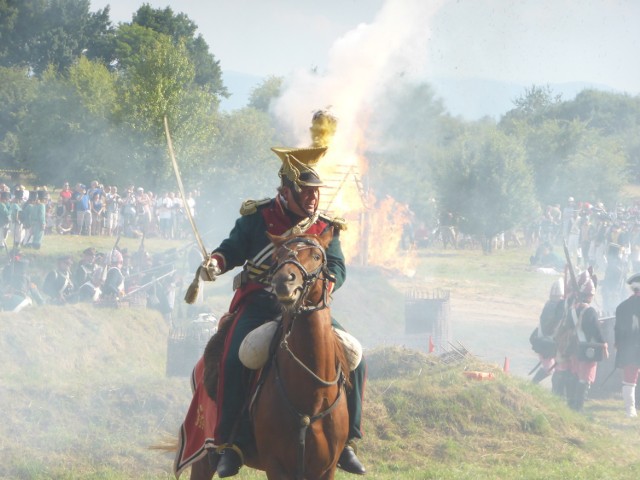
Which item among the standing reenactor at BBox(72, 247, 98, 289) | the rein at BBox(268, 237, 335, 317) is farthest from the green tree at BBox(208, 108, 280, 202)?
the rein at BBox(268, 237, 335, 317)

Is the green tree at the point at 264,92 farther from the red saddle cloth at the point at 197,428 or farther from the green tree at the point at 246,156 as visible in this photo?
the red saddle cloth at the point at 197,428

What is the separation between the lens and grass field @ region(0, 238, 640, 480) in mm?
11211

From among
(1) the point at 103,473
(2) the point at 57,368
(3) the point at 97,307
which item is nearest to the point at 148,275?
(3) the point at 97,307

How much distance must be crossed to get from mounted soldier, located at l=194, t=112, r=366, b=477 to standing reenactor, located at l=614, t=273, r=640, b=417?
1003 cm

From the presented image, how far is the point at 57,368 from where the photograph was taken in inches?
669

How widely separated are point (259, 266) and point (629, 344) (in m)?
10.6

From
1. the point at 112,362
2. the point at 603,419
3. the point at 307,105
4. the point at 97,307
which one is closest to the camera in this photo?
the point at 603,419

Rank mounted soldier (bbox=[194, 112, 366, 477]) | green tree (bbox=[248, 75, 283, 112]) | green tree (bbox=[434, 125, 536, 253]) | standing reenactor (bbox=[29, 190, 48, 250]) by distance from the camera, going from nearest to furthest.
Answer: mounted soldier (bbox=[194, 112, 366, 477])
standing reenactor (bbox=[29, 190, 48, 250])
green tree (bbox=[434, 125, 536, 253])
green tree (bbox=[248, 75, 283, 112])

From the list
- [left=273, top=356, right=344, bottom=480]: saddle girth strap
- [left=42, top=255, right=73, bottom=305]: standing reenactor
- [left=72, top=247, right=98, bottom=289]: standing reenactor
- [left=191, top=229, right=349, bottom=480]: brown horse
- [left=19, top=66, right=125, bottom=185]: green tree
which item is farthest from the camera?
[left=19, top=66, right=125, bottom=185]: green tree

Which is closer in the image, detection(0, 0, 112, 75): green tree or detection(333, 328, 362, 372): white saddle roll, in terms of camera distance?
detection(333, 328, 362, 372): white saddle roll

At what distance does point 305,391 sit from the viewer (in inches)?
258

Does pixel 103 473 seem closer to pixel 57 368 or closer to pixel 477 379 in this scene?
pixel 477 379

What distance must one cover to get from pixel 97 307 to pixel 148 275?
2530 millimetres

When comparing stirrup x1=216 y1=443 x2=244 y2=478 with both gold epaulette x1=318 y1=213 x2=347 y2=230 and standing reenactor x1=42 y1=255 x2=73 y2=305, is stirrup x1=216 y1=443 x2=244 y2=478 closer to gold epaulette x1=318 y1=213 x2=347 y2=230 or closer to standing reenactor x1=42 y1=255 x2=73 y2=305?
gold epaulette x1=318 y1=213 x2=347 y2=230
